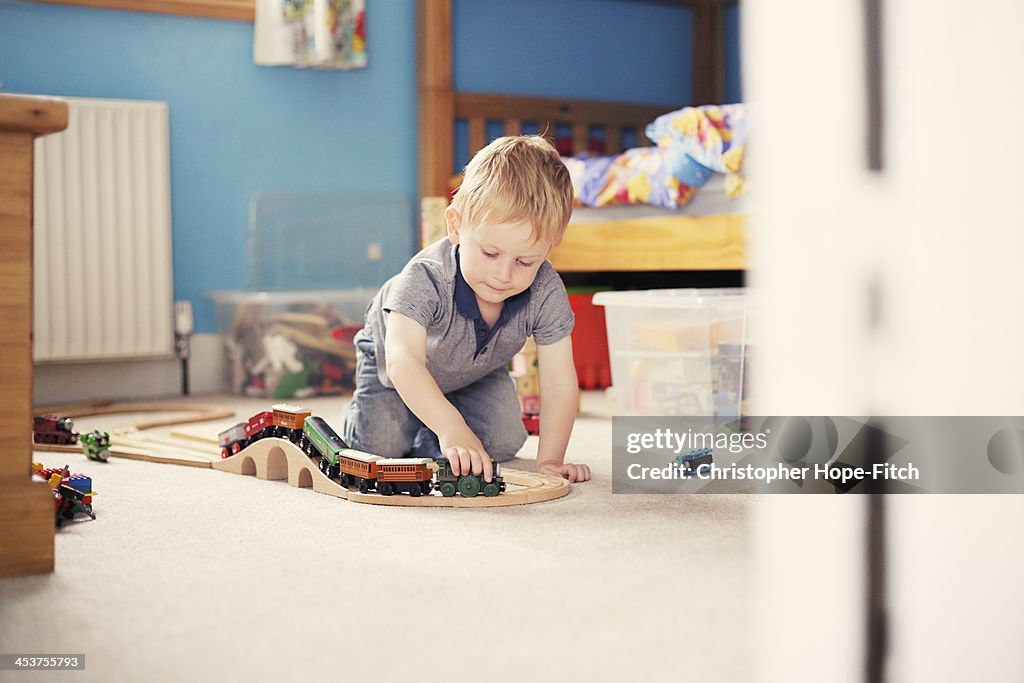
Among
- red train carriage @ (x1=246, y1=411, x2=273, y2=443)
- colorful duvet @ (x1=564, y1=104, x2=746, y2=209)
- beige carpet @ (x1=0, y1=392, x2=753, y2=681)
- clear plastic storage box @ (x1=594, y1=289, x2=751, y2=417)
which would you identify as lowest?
beige carpet @ (x1=0, y1=392, x2=753, y2=681)

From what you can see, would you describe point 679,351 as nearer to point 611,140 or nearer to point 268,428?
point 268,428

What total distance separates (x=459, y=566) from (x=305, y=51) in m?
1.92

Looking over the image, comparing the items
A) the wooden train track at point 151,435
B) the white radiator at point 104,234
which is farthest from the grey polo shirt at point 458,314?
the white radiator at point 104,234

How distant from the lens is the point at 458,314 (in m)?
1.45

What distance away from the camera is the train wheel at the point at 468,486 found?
4.13 ft

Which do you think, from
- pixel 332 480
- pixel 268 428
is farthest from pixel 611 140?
pixel 332 480

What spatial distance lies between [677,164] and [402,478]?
1095mm

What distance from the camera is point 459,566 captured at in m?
0.97

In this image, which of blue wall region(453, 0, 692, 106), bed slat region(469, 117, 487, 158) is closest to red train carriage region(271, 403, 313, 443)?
bed slat region(469, 117, 487, 158)

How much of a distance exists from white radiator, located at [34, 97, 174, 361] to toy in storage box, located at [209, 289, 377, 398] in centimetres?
16

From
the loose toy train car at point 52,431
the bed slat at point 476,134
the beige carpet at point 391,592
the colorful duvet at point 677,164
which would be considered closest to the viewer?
the beige carpet at point 391,592

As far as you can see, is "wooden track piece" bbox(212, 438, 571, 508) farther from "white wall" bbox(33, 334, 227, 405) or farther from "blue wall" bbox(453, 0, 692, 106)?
"blue wall" bbox(453, 0, 692, 106)

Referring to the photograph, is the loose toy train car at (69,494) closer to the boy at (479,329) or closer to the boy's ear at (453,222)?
the boy at (479,329)

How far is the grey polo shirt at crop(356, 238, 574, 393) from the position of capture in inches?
55.7
